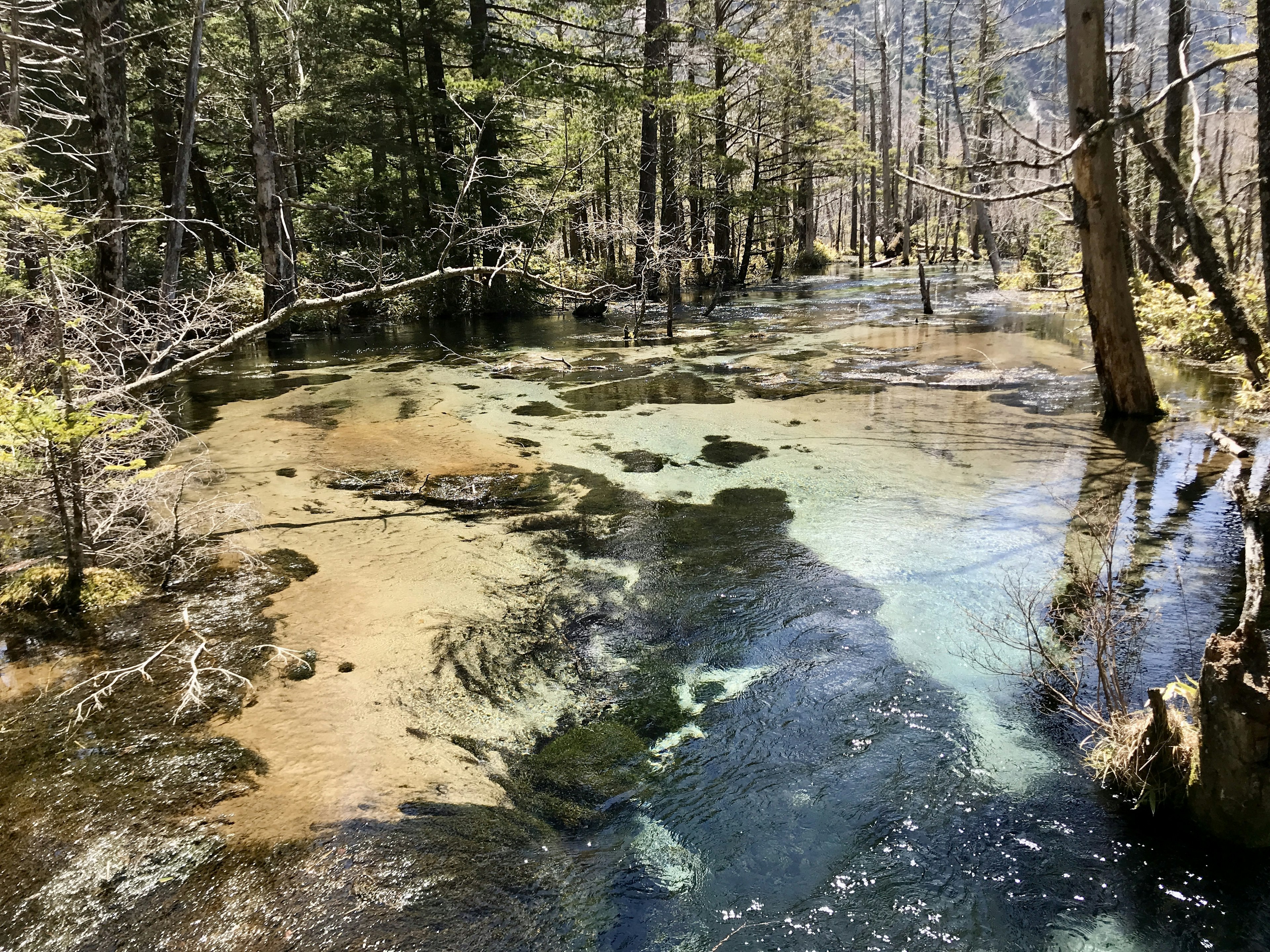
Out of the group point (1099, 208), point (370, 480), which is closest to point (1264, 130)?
point (1099, 208)

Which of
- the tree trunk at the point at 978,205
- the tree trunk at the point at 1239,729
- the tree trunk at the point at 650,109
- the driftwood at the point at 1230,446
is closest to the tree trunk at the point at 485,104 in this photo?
the tree trunk at the point at 650,109

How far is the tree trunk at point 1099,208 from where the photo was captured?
680cm

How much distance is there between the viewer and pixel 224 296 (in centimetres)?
832

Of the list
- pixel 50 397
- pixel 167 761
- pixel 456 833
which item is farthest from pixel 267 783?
pixel 50 397

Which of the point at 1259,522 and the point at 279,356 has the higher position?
the point at 279,356

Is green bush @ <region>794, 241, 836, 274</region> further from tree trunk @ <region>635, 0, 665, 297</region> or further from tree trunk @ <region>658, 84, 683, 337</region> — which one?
tree trunk @ <region>635, 0, 665, 297</region>

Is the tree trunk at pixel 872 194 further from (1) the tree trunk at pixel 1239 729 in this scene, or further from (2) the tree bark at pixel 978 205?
(1) the tree trunk at pixel 1239 729

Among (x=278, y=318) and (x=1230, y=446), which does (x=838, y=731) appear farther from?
(x=278, y=318)

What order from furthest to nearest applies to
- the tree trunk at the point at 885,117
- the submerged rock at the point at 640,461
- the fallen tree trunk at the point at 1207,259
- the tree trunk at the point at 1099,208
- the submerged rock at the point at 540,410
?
1. the tree trunk at the point at 885,117
2. the submerged rock at the point at 540,410
3. the fallen tree trunk at the point at 1207,259
4. the submerged rock at the point at 640,461
5. the tree trunk at the point at 1099,208

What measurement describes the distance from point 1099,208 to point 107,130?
10.8m

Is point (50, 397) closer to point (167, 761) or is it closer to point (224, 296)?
point (167, 761)

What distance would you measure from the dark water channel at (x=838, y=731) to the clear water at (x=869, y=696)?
1cm

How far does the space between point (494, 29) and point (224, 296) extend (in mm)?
13689

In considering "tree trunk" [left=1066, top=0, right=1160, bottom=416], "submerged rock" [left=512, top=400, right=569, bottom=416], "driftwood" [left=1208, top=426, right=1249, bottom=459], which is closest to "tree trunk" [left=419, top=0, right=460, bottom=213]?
"submerged rock" [left=512, top=400, right=569, bottom=416]
